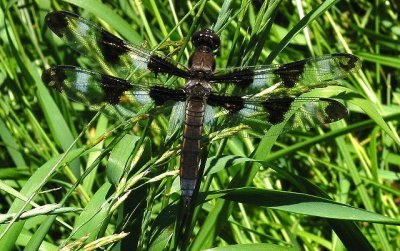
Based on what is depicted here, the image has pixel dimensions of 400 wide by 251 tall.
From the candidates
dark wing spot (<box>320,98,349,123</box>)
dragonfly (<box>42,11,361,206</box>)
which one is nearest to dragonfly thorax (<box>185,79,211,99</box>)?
dragonfly (<box>42,11,361,206</box>)

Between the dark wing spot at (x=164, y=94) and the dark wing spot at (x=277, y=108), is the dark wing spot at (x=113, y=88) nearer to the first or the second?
the dark wing spot at (x=164, y=94)

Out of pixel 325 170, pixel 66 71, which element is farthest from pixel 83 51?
pixel 325 170

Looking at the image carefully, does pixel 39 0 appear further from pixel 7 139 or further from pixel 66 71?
pixel 66 71

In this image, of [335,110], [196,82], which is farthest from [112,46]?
[335,110]

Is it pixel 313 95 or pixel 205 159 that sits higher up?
pixel 313 95

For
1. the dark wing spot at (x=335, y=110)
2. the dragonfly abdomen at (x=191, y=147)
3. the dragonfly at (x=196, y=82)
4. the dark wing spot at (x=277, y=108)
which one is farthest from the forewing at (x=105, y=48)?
the dark wing spot at (x=335, y=110)

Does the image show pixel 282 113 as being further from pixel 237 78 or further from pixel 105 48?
pixel 105 48

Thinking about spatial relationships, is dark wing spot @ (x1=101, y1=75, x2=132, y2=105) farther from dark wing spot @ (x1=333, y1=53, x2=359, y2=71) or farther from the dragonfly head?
dark wing spot @ (x1=333, y1=53, x2=359, y2=71)
